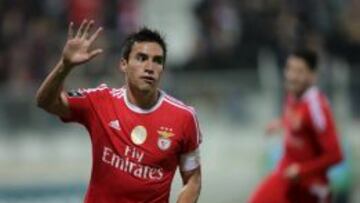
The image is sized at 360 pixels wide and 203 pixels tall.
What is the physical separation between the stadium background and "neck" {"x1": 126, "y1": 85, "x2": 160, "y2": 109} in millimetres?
6605

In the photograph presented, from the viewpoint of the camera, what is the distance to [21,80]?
1722cm

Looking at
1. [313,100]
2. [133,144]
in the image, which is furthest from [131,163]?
[313,100]

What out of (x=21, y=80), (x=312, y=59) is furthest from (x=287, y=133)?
(x=21, y=80)

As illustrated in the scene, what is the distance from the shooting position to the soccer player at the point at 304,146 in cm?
1168

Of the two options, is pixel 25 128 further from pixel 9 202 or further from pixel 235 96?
pixel 235 96

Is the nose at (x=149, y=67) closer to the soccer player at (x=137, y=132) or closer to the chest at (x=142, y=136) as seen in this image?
the soccer player at (x=137, y=132)

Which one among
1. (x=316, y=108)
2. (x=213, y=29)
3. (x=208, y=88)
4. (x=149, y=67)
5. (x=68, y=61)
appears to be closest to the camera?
(x=68, y=61)

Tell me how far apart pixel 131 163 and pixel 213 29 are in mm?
10628

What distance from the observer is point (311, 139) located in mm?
11938

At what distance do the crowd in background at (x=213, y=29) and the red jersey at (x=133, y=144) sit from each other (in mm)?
8231

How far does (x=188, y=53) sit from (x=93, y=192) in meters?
10.5

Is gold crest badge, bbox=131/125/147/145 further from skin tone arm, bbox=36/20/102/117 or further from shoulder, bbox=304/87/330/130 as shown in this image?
shoulder, bbox=304/87/330/130

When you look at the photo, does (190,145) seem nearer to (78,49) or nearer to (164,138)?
(164,138)

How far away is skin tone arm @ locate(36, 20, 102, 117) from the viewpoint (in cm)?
792
